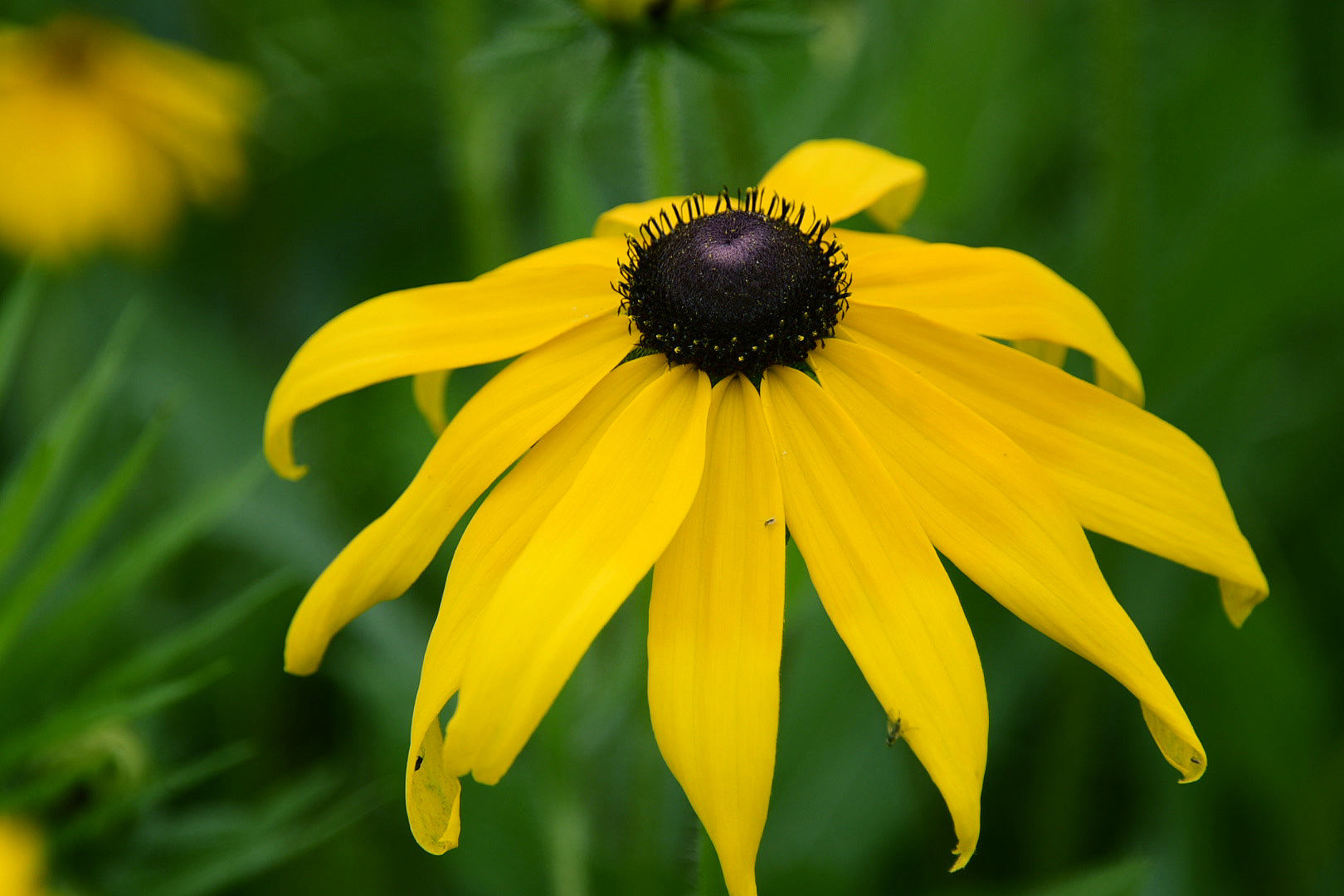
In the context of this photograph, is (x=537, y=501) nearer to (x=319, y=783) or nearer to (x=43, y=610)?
(x=319, y=783)

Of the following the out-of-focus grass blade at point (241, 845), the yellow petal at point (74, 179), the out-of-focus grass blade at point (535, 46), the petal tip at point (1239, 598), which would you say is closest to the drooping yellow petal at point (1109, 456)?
the petal tip at point (1239, 598)

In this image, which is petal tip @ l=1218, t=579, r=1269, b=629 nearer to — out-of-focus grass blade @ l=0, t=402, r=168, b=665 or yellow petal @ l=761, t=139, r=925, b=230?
yellow petal @ l=761, t=139, r=925, b=230

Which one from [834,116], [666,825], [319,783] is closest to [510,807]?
[666,825]

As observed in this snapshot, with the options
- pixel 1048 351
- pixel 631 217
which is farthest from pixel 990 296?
pixel 631 217

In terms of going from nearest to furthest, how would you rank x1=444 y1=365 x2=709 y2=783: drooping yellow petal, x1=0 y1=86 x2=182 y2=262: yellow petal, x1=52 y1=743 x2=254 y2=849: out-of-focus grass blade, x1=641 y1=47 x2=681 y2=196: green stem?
x1=444 y1=365 x2=709 y2=783: drooping yellow petal < x1=52 y1=743 x2=254 y2=849: out-of-focus grass blade < x1=641 y1=47 x2=681 y2=196: green stem < x1=0 y1=86 x2=182 y2=262: yellow petal

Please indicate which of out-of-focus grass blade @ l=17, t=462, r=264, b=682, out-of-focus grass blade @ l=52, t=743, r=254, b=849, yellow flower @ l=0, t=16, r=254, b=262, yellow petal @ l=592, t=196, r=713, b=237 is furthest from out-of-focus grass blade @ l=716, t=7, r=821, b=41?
yellow flower @ l=0, t=16, r=254, b=262

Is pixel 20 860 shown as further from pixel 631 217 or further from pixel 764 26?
pixel 764 26

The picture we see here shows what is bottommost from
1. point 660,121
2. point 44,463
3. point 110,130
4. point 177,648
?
point 177,648
